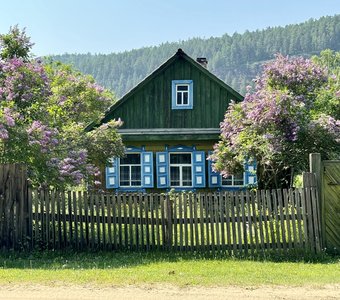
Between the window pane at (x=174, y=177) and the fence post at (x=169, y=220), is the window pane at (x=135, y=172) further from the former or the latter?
the fence post at (x=169, y=220)

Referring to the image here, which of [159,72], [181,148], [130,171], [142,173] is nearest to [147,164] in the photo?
[142,173]

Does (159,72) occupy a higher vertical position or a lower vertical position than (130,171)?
higher

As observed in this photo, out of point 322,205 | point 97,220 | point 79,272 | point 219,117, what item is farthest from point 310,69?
point 79,272

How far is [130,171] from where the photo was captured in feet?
71.7

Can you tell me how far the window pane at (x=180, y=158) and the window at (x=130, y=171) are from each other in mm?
1520

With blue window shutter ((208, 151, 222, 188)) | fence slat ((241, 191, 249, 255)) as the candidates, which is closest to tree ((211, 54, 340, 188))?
blue window shutter ((208, 151, 222, 188))

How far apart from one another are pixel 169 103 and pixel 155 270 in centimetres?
1473

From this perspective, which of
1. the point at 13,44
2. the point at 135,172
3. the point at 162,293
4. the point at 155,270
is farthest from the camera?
the point at 135,172

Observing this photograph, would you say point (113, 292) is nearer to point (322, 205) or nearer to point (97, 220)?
point (97, 220)

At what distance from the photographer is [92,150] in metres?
17.3

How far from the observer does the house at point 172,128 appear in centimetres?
2139

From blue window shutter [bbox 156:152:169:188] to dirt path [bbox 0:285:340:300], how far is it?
47.6 ft

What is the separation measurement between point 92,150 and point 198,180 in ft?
19.5

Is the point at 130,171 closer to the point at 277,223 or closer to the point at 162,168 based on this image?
the point at 162,168
